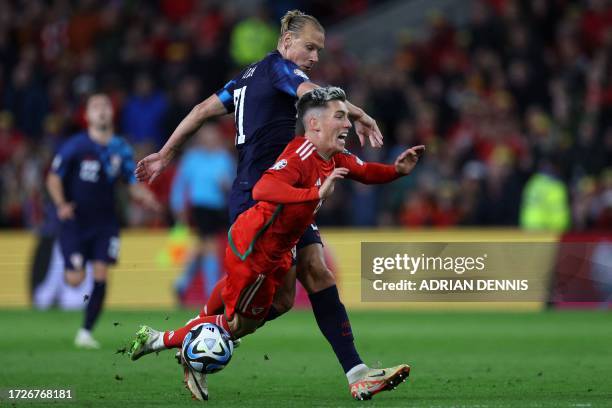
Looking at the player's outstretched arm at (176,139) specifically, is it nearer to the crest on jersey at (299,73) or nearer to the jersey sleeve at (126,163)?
the crest on jersey at (299,73)

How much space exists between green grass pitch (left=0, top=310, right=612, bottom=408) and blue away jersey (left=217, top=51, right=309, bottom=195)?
1360mm

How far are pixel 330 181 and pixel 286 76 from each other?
3.48ft

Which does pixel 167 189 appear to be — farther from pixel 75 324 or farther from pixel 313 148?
pixel 313 148

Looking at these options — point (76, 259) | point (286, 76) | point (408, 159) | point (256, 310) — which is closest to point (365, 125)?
point (408, 159)

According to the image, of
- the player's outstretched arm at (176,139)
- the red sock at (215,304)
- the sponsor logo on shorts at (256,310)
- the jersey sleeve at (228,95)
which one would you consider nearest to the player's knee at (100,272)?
the red sock at (215,304)

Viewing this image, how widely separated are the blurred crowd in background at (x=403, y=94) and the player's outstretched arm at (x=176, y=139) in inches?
397

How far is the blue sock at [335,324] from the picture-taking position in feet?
26.8

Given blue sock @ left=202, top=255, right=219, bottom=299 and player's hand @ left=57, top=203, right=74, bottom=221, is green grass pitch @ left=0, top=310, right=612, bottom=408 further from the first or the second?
blue sock @ left=202, top=255, right=219, bottom=299

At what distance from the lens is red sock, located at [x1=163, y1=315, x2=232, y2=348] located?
810cm

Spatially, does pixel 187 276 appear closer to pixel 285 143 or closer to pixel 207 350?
pixel 285 143

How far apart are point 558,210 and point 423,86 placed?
3764 mm

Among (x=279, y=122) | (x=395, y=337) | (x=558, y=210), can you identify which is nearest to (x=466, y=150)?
(x=558, y=210)

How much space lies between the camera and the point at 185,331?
8.20 m

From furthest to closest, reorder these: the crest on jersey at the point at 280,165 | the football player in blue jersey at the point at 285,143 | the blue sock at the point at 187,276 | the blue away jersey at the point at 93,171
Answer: the blue sock at the point at 187,276
the blue away jersey at the point at 93,171
the football player in blue jersey at the point at 285,143
the crest on jersey at the point at 280,165
